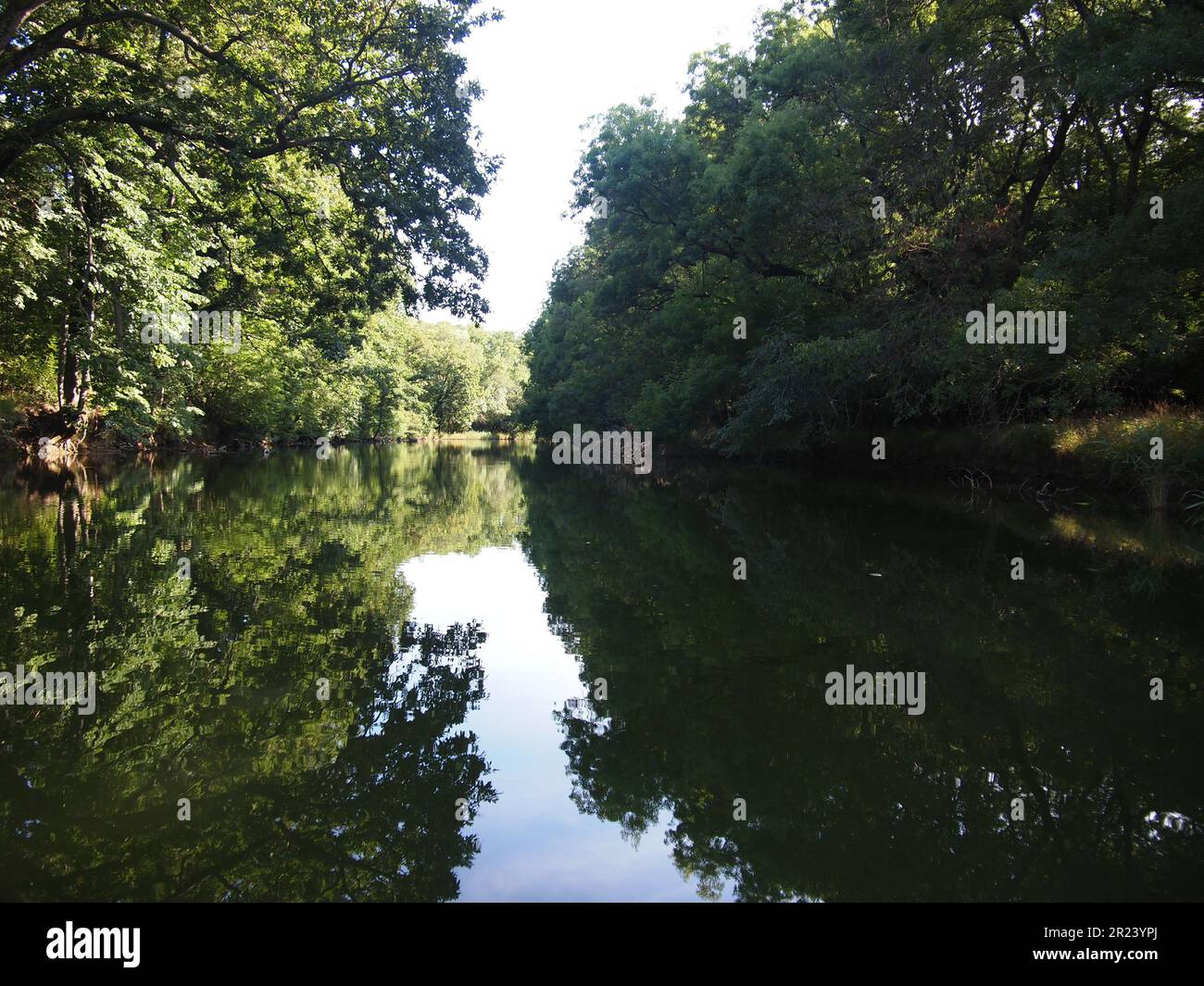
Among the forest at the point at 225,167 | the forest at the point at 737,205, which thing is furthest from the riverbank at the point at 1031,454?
the forest at the point at 225,167

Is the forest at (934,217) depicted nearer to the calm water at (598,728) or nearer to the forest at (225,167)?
the calm water at (598,728)

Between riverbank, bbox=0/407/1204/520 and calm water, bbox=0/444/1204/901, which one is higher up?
riverbank, bbox=0/407/1204/520

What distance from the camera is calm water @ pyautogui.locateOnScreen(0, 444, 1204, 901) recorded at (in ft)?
9.87

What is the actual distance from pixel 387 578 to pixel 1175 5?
16825mm

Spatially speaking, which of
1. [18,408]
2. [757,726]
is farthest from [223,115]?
[18,408]

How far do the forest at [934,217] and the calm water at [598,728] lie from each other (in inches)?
268

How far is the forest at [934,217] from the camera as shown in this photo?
13844mm

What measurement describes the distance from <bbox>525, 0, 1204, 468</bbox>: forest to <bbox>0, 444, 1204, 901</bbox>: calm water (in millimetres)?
6807

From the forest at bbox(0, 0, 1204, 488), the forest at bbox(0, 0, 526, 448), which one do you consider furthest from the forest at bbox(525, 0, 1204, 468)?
the forest at bbox(0, 0, 526, 448)

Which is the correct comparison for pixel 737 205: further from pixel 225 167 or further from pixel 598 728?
pixel 598 728

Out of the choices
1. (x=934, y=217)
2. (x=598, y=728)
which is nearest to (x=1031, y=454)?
(x=934, y=217)

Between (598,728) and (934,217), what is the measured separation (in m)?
16.9

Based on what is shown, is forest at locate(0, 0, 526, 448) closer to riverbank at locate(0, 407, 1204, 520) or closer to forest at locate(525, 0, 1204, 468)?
forest at locate(525, 0, 1204, 468)

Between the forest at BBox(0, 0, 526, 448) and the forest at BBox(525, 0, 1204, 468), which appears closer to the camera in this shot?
the forest at BBox(0, 0, 526, 448)
